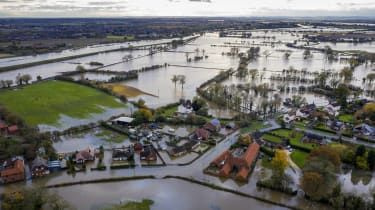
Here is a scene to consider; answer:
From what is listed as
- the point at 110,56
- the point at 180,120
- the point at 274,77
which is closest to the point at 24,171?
the point at 180,120

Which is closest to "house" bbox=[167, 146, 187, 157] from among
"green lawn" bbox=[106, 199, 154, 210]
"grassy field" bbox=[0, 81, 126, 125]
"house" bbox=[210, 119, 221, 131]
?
"house" bbox=[210, 119, 221, 131]

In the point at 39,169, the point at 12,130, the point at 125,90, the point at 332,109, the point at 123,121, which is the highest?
the point at 125,90

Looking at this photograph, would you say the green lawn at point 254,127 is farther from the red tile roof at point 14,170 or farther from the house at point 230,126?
the red tile roof at point 14,170

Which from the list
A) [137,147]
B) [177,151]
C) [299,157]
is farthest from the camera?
[137,147]

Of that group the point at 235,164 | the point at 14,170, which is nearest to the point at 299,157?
the point at 235,164

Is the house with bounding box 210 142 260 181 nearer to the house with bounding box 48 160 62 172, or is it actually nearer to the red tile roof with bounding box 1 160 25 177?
the house with bounding box 48 160 62 172

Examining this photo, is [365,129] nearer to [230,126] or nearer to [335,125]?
[335,125]
